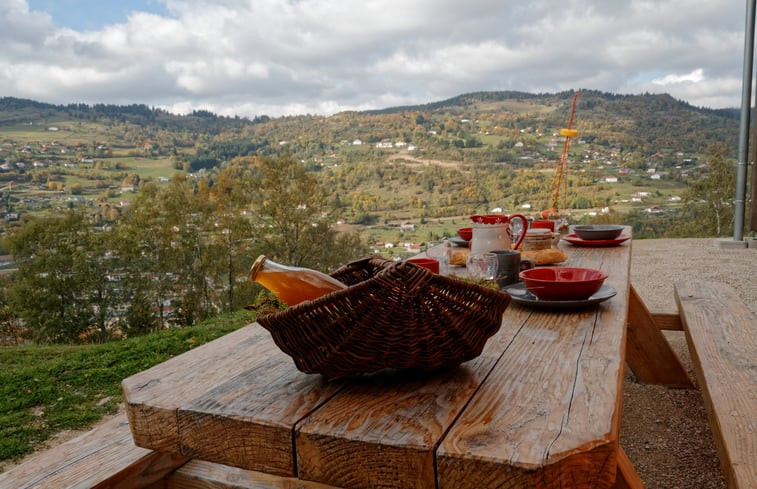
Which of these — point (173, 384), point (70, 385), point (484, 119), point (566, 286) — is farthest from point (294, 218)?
point (173, 384)

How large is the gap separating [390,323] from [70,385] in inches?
168

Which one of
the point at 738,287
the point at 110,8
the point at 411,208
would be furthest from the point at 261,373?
the point at 110,8

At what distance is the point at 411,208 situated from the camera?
17828 millimetres

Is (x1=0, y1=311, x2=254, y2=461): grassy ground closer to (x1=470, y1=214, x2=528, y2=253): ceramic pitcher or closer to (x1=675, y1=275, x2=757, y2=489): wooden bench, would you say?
(x1=470, y1=214, x2=528, y2=253): ceramic pitcher

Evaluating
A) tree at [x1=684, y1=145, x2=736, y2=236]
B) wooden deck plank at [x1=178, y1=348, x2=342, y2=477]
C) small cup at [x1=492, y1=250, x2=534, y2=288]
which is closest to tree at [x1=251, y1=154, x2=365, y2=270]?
tree at [x1=684, y1=145, x2=736, y2=236]

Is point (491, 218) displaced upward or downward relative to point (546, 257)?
upward

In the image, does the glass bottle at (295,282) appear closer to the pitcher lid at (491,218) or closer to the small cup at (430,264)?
the small cup at (430,264)

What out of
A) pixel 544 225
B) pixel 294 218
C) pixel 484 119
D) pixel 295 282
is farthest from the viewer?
pixel 484 119

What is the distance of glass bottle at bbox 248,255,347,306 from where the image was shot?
3.10 feet

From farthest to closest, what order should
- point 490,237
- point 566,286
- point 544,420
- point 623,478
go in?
1. point 490,237
2. point 566,286
3. point 623,478
4. point 544,420

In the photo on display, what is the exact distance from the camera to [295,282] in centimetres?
95

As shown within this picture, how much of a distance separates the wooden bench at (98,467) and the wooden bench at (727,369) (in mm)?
1188

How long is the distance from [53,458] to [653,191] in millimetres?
15717

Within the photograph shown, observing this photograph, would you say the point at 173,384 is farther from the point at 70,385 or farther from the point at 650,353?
the point at 70,385
